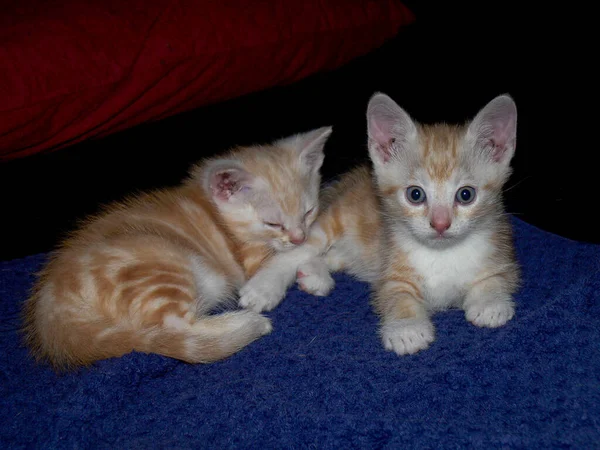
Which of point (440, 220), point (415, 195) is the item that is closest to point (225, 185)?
point (415, 195)

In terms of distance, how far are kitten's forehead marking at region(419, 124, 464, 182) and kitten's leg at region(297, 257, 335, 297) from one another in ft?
1.81

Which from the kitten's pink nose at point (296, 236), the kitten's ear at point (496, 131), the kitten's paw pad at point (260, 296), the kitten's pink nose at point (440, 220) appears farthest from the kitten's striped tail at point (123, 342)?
the kitten's ear at point (496, 131)

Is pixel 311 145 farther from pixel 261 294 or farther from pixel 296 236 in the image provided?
pixel 261 294

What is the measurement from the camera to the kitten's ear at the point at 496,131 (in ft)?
5.46

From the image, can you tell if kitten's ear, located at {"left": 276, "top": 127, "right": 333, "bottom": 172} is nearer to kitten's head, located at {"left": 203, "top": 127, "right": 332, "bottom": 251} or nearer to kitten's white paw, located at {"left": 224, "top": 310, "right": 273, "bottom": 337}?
kitten's head, located at {"left": 203, "top": 127, "right": 332, "bottom": 251}

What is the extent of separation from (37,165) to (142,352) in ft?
2.93

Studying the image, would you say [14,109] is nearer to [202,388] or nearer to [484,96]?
[202,388]

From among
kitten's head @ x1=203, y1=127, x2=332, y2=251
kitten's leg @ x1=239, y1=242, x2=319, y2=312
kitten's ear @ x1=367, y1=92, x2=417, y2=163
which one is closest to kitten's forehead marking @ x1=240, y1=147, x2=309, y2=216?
kitten's head @ x1=203, y1=127, x2=332, y2=251

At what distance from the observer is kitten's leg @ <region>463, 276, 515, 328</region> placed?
1.60 m

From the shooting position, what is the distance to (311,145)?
2143 mm

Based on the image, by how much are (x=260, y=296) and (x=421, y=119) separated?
1019 millimetres

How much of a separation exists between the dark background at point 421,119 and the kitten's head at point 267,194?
272mm

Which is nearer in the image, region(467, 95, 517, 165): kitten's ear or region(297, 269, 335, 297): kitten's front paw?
region(467, 95, 517, 165): kitten's ear

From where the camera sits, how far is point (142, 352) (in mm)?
1544
